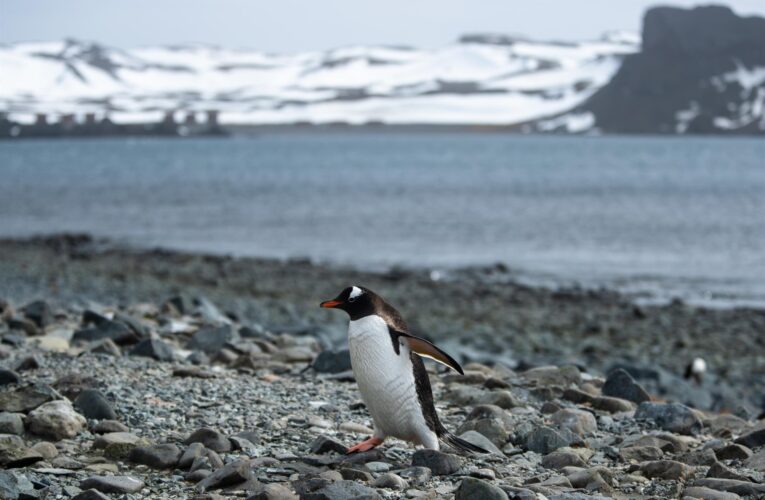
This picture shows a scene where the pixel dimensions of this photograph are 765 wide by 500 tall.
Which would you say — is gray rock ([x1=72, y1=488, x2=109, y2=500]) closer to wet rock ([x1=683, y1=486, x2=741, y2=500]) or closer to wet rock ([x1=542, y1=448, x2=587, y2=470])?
wet rock ([x1=542, y1=448, x2=587, y2=470])

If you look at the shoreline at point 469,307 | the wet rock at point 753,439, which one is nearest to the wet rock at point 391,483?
the wet rock at point 753,439

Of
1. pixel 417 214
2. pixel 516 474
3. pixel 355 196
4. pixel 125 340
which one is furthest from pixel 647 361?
pixel 355 196

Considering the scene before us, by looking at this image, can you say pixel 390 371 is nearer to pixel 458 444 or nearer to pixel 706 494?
pixel 458 444

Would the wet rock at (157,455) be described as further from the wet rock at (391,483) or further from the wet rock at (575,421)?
the wet rock at (575,421)

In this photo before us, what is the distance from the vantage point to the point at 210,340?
295 inches

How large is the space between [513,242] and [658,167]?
51995 millimetres

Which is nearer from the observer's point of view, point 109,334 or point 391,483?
point 391,483

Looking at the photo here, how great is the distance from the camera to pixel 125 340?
288 inches

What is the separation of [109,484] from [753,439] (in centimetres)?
318

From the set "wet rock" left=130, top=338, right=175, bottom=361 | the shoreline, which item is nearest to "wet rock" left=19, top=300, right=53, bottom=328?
the shoreline

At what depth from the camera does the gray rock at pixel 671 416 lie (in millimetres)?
5805

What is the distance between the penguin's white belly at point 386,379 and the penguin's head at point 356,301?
0.04 metres

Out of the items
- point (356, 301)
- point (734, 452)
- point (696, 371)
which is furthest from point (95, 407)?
point (696, 371)

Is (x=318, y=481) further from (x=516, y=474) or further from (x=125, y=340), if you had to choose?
(x=125, y=340)
